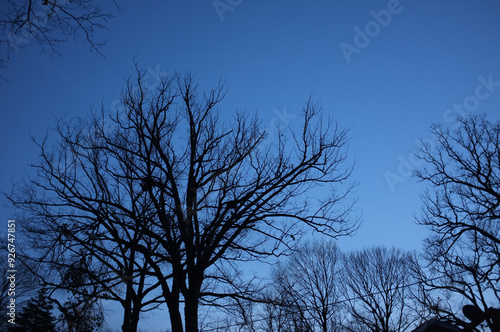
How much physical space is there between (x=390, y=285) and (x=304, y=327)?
8.55 meters

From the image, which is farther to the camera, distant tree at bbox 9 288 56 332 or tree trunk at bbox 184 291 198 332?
distant tree at bbox 9 288 56 332

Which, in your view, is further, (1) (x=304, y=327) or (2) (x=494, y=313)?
(1) (x=304, y=327)

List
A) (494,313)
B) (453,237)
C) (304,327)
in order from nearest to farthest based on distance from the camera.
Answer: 1. (494,313)
2. (453,237)
3. (304,327)

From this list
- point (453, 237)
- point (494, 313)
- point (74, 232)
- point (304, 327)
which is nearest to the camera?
point (494, 313)

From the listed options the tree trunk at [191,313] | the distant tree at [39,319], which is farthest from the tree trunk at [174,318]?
the distant tree at [39,319]

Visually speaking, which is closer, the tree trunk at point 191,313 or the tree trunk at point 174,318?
the tree trunk at point 191,313

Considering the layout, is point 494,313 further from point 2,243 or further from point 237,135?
point 2,243

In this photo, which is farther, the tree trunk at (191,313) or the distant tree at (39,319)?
the distant tree at (39,319)

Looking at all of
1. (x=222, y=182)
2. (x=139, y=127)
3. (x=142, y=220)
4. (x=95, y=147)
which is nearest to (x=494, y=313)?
(x=222, y=182)

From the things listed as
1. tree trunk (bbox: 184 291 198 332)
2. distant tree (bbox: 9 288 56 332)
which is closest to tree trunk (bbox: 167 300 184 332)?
tree trunk (bbox: 184 291 198 332)

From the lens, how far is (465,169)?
664 inches

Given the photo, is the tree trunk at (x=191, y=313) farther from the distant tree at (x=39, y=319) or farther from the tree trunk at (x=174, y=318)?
the distant tree at (x=39, y=319)

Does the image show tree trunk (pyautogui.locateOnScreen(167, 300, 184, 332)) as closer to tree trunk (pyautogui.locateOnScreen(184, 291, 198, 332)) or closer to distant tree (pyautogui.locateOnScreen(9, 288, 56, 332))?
tree trunk (pyautogui.locateOnScreen(184, 291, 198, 332))

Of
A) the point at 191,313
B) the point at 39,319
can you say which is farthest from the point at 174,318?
the point at 39,319
